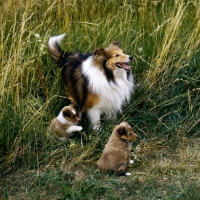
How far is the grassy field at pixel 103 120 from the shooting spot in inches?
206

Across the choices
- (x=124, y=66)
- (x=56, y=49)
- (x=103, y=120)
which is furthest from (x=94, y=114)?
(x=56, y=49)

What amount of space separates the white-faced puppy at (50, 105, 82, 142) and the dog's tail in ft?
3.01

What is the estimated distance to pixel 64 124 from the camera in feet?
19.6

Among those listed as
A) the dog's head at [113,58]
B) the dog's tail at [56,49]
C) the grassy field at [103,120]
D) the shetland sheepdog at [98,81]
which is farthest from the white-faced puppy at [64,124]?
the dog's tail at [56,49]

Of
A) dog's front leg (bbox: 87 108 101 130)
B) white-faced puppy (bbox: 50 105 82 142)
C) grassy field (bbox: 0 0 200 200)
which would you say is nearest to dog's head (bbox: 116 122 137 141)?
grassy field (bbox: 0 0 200 200)

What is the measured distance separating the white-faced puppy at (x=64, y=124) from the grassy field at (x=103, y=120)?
11cm

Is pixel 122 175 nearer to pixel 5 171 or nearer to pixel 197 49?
pixel 5 171

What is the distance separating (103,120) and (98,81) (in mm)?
487

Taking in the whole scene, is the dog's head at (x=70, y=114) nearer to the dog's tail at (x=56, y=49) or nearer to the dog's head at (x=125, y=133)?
the dog's head at (x=125, y=133)

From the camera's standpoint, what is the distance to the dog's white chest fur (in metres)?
6.36

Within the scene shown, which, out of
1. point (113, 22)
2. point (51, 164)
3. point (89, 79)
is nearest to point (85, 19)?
point (113, 22)

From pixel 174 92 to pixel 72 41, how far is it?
155cm

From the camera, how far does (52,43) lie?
667 centimetres

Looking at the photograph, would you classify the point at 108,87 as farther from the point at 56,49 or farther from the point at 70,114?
the point at 56,49
